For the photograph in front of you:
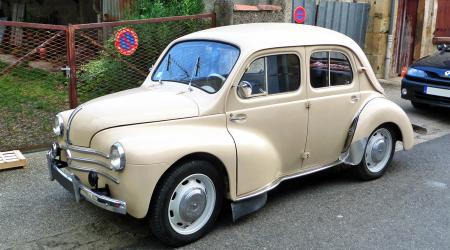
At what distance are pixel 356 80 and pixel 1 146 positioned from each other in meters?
4.29

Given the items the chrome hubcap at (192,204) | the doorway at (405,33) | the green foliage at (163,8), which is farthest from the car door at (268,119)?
the doorway at (405,33)

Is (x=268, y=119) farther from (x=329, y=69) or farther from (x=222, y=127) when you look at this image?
(x=329, y=69)

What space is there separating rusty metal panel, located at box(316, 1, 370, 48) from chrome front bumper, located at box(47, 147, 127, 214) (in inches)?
301

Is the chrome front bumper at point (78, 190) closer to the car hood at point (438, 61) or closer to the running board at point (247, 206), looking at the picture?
the running board at point (247, 206)

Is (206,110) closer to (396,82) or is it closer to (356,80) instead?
(356,80)

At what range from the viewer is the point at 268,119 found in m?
4.45

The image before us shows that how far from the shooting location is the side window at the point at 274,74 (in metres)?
4.46

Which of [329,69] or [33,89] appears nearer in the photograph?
[329,69]

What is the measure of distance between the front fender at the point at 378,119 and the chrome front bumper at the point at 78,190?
8.65 ft

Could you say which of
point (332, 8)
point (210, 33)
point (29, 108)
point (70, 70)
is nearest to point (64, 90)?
point (29, 108)

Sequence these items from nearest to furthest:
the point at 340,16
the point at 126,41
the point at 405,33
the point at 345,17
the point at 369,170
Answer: the point at 369,170 < the point at 126,41 < the point at 340,16 < the point at 345,17 < the point at 405,33

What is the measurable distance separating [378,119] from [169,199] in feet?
8.58

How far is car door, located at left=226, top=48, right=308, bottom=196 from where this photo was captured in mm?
4246

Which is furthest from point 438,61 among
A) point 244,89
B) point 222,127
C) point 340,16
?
point 222,127
